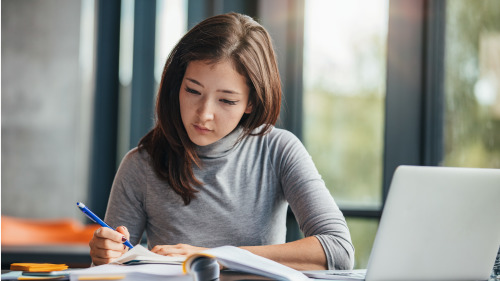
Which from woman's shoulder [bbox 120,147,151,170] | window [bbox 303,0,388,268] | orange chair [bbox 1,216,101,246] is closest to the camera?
woman's shoulder [bbox 120,147,151,170]

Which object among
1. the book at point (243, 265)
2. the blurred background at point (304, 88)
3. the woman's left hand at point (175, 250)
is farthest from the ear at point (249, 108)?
the blurred background at point (304, 88)

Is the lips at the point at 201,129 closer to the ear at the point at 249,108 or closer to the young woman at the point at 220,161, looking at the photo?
the young woman at the point at 220,161

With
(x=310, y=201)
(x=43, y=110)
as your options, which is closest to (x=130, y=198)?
(x=310, y=201)

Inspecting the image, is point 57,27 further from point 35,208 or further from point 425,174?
point 425,174

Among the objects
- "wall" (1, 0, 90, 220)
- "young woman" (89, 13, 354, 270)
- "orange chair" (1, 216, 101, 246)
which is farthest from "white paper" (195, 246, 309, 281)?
"wall" (1, 0, 90, 220)

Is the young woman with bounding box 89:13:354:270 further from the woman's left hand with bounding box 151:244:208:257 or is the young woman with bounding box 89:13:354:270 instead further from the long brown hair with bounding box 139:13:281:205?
the woman's left hand with bounding box 151:244:208:257

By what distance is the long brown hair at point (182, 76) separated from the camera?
143 centimetres

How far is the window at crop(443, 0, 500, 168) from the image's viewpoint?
278 cm

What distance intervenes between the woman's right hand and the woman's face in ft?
1.15

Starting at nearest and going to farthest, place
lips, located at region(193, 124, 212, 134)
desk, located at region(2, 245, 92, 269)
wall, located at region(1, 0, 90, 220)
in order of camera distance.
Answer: lips, located at region(193, 124, 212, 134) → desk, located at region(2, 245, 92, 269) → wall, located at region(1, 0, 90, 220)

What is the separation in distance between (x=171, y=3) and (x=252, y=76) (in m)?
2.01

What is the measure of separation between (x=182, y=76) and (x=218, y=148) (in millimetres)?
220

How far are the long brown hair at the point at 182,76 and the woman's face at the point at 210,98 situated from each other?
26 millimetres

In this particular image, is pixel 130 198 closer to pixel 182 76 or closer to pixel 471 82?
pixel 182 76
